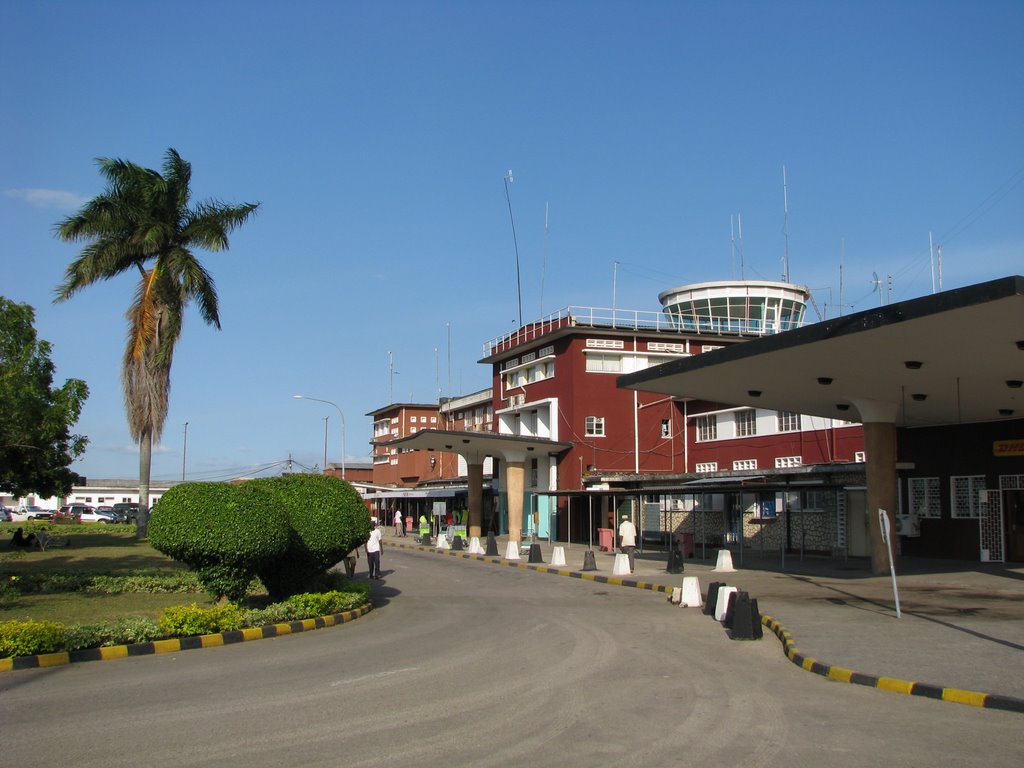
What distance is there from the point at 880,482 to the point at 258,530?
1659cm

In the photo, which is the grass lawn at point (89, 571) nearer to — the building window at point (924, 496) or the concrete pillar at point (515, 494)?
the concrete pillar at point (515, 494)

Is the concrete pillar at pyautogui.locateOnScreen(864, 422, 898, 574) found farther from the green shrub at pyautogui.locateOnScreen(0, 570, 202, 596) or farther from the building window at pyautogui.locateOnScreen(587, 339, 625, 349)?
the building window at pyautogui.locateOnScreen(587, 339, 625, 349)

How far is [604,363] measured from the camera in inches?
1977

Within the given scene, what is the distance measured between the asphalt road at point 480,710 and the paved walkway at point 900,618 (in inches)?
19.6

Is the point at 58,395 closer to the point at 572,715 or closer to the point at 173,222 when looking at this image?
the point at 173,222

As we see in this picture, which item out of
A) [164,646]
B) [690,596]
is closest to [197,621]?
[164,646]

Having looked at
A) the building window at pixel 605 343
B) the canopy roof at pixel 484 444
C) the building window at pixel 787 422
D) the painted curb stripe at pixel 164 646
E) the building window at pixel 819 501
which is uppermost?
the building window at pixel 605 343

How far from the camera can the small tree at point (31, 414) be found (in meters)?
28.9

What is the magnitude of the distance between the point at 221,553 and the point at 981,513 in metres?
22.9

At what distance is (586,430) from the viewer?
48.9m

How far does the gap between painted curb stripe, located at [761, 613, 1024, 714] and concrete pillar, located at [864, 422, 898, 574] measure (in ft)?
43.9

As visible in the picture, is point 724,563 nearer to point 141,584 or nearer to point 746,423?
point 141,584

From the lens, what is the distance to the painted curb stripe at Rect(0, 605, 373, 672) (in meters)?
11.7

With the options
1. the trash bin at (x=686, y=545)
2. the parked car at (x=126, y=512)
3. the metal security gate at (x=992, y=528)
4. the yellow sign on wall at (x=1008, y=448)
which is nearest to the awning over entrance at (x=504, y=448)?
the trash bin at (x=686, y=545)
